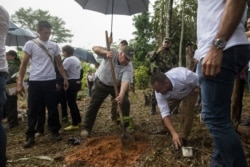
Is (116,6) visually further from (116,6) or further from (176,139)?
(176,139)

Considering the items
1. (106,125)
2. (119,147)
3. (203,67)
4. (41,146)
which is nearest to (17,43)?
(106,125)

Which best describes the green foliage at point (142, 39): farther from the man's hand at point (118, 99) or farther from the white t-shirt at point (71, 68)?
the man's hand at point (118, 99)

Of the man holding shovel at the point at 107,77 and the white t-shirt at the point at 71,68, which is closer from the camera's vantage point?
the man holding shovel at the point at 107,77

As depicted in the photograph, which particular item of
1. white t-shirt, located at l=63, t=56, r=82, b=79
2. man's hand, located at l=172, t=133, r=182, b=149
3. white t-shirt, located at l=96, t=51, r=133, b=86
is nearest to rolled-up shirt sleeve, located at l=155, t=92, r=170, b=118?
man's hand, located at l=172, t=133, r=182, b=149

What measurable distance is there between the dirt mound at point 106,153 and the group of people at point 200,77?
617 mm

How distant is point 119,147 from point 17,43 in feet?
25.2

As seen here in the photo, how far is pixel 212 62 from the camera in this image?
180 cm

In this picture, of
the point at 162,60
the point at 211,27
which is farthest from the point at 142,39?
the point at 211,27

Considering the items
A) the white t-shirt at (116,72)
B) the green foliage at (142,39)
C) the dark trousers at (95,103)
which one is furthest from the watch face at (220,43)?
the green foliage at (142,39)

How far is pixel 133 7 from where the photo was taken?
5746 millimetres

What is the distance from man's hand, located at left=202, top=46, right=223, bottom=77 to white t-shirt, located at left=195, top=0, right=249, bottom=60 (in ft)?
0.30

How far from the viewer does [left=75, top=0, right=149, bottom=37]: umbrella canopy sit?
18.6 ft

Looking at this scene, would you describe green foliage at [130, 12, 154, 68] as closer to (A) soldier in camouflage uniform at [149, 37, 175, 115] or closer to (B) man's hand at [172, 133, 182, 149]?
(A) soldier in camouflage uniform at [149, 37, 175, 115]

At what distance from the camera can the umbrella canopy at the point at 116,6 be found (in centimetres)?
567
